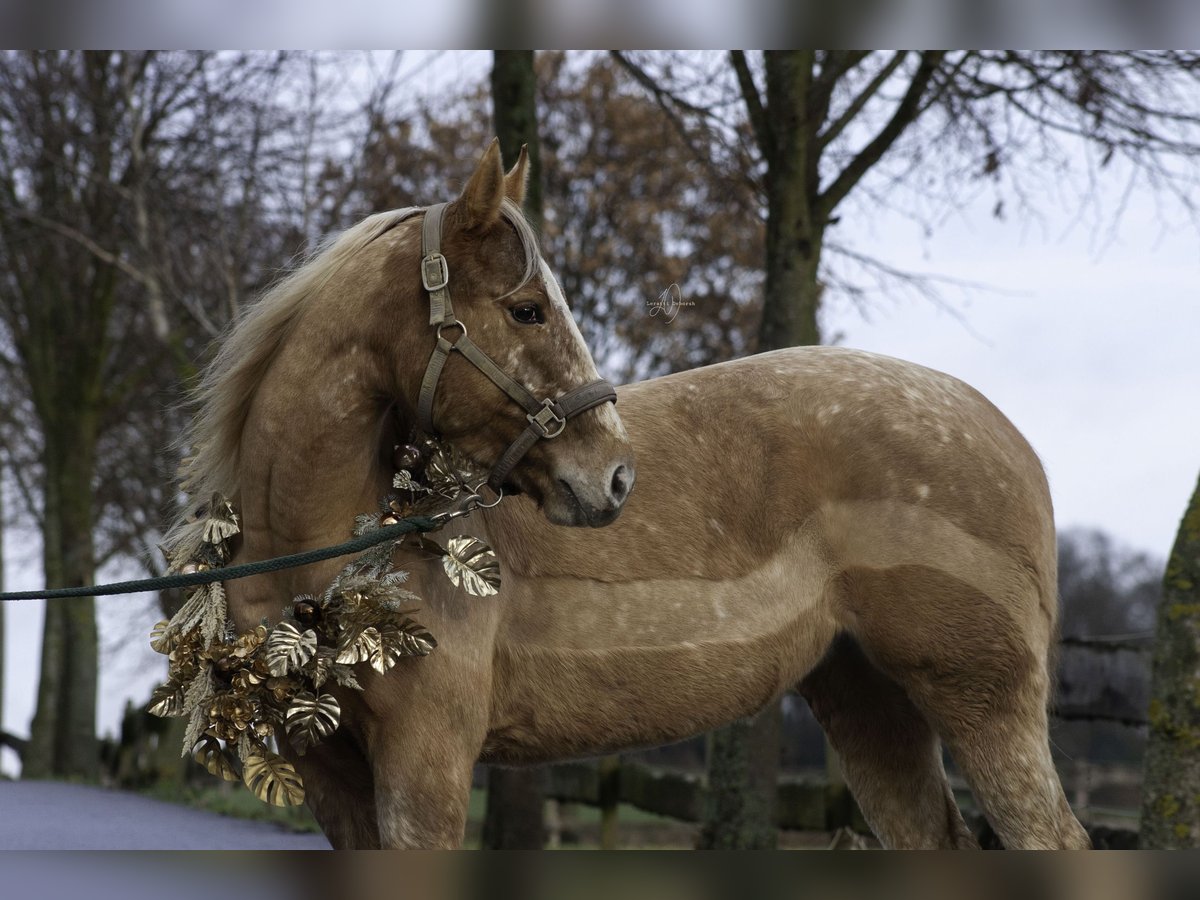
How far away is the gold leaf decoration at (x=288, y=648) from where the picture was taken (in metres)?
2.96

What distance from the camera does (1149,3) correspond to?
15.4ft

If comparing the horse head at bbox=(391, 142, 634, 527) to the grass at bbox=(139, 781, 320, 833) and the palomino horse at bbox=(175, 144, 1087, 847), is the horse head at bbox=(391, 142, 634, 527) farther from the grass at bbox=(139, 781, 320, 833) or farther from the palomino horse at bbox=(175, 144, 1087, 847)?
the grass at bbox=(139, 781, 320, 833)

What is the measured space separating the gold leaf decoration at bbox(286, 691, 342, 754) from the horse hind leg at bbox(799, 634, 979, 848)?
162 cm

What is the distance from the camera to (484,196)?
2.99 metres

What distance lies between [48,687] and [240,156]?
7528 millimetres

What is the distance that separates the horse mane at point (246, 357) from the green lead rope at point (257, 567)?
1.04ft

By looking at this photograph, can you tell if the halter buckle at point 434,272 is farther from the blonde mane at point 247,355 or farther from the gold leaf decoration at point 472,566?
the gold leaf decoration at point 472,566

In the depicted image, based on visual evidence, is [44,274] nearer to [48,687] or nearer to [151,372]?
[151,372]

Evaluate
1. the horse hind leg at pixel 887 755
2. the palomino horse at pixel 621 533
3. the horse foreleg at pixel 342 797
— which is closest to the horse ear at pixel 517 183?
the palomino horse at pixel 621 533

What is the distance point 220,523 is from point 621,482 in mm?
1079

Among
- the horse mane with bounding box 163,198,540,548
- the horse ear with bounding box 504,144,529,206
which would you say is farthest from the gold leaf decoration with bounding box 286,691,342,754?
the horse ear with bounding box 504,144,529,206

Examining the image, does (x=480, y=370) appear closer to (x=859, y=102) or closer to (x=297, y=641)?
(x=297, y=641)

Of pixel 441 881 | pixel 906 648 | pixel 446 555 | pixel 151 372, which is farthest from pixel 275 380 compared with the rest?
pixel 151 372

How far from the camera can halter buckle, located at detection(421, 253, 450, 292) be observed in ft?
9.79
